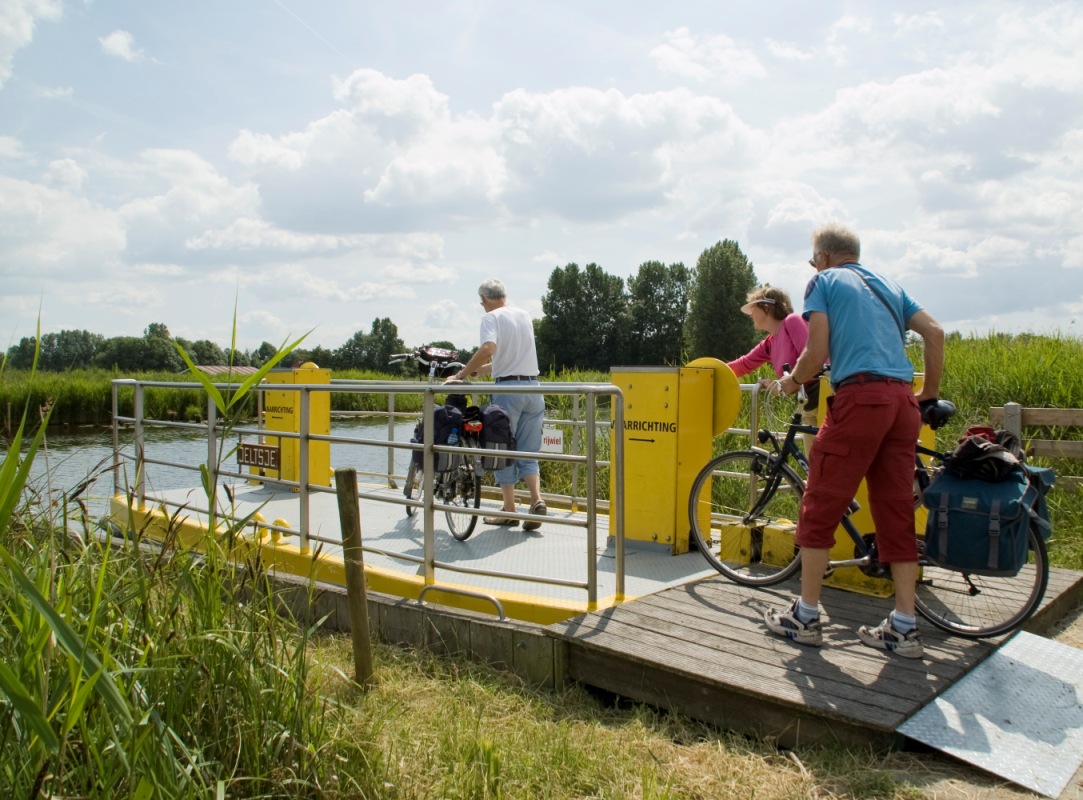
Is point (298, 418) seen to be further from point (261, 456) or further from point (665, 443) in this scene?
point (665, 443)

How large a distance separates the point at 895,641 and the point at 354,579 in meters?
2.30

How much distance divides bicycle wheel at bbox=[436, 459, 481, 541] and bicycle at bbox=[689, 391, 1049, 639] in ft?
5.26

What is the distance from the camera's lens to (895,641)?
3613 mm

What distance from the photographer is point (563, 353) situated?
80438mm

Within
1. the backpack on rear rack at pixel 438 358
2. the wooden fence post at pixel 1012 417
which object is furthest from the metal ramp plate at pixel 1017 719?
the backpack on rear rack at pixel 438 358

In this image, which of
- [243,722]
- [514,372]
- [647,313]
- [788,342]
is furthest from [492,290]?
[647,313]

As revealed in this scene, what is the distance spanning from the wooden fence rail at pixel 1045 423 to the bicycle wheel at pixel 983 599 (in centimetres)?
303

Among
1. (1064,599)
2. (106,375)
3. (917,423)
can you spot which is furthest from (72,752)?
(106,375)

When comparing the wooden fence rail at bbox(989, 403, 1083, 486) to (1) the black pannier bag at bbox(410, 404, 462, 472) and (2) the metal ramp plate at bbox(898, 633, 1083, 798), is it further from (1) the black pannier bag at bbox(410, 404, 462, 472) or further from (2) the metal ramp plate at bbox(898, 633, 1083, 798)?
(1) the black pannier bag at bbox(410, 404, 462, 472)

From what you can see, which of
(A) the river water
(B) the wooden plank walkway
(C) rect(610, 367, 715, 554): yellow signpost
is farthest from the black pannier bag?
(B) the wooden plank walkway

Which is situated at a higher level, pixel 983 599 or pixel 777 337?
pixel 777 337

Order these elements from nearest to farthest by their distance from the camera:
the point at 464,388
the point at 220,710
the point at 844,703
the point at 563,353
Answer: the point at 220,710 → the point at 844,703 → the point at 464,388 → the point at 563,353

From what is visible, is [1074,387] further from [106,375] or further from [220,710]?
[106,375]

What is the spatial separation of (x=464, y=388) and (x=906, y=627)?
7.60ft
